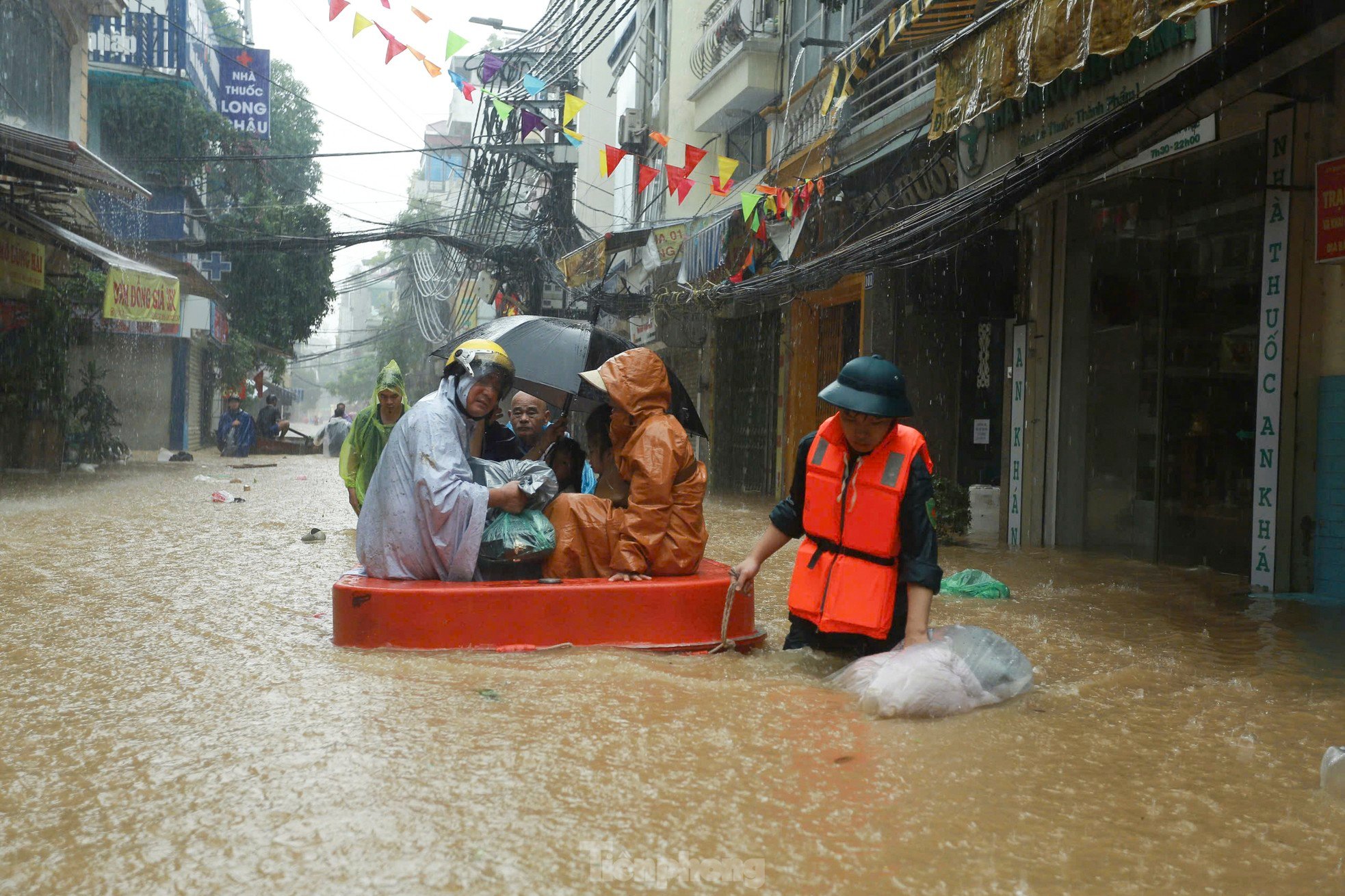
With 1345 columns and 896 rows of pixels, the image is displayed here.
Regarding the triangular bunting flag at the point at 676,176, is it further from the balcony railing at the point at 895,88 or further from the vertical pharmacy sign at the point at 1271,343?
the vertical pharmacy sign at the point at 1271,343

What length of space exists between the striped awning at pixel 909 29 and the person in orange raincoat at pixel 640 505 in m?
4.97

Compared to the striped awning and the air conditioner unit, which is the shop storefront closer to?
the striped awning

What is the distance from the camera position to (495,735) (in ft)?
11.7

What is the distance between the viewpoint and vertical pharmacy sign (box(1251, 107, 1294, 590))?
7.09 metres

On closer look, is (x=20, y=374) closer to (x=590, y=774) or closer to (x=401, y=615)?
(x=401, y=615)

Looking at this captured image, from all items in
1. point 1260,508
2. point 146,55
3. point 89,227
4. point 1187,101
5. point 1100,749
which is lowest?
point 1100,749

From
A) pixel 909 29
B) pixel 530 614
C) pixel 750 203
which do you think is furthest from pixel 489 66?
pixel 530 614

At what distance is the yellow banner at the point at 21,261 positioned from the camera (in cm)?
1327

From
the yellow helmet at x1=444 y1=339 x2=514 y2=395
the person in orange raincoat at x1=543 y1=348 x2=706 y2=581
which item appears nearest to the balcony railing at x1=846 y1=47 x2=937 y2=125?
the person in orange raincoat at x1=543 y1=348 x2=706 y2=581

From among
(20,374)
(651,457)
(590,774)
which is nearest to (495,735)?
(590,774)

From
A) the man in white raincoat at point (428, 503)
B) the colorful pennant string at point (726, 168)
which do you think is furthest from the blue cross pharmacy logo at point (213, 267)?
the man in white raincoat at point (428, 503)

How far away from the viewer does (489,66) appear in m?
22.1

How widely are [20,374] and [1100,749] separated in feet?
53.7

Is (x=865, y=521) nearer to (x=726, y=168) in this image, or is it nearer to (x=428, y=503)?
(x=428, y=503)
